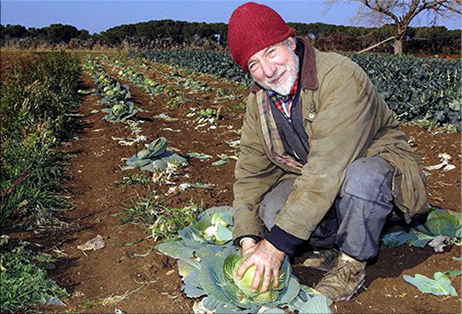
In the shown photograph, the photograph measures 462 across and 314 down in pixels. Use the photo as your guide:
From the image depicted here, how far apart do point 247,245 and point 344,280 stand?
19.1 inches

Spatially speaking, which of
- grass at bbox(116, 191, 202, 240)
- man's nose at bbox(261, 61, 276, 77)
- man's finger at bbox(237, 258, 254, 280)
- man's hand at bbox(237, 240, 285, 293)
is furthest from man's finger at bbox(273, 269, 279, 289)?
grass at bbox(116, 191, 202, 240)

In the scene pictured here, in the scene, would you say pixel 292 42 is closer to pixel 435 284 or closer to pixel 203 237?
pixel 203 237

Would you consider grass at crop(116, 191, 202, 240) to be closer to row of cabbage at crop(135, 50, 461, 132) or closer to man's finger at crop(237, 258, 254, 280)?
man's finger at crop(237, 258, 254, 280)

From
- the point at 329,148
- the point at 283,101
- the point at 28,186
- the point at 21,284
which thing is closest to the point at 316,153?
the point at 329,148

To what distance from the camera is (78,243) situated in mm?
3170

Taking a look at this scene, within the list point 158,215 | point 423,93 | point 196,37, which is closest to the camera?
point 158,215

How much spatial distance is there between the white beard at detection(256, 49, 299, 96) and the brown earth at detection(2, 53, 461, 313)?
3.35ft

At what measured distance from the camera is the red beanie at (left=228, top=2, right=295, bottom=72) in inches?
87.4

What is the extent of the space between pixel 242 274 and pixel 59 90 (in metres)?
7.78

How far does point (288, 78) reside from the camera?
2326 millimetres

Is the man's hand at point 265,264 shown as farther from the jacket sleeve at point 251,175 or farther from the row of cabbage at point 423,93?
the row of cabbage at point 423,93

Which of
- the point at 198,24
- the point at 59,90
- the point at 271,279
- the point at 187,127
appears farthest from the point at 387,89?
the point at 198,24

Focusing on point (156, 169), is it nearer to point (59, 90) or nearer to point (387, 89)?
point (387, 89)

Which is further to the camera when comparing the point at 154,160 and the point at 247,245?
the point at 154,160
